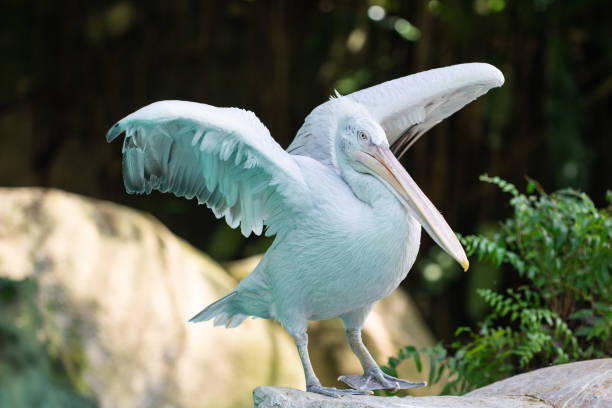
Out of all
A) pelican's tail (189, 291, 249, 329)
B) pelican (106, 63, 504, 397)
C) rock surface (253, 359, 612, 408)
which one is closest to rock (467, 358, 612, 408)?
rock surface (253, 359, 612, 408)

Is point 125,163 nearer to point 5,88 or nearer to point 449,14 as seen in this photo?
point 449,14

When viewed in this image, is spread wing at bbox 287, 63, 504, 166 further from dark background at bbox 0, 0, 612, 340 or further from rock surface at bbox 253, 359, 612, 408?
dark background at bbox 0, 0, 612, 340

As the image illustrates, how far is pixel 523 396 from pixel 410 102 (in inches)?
64.1

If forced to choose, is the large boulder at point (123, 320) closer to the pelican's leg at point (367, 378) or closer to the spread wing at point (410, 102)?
the pelican's leg at point (367, 378)

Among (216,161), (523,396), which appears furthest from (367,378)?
(216,161)

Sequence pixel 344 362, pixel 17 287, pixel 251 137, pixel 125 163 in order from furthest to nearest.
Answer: pixel 344 362 → pixel 17 287 → pixel 125 163 → pixel 251 137

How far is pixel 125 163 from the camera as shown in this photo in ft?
12.8

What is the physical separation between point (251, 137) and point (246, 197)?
44 centimetres

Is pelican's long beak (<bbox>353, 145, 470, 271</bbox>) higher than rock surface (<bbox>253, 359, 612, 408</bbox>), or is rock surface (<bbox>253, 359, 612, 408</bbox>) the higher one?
pelican's long beak (<bbox>353, 145, 470, 271</bbox>)

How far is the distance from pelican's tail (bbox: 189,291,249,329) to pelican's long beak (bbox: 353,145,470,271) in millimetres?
1021

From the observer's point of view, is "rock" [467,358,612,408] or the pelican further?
"rock" [467,358,612,408]

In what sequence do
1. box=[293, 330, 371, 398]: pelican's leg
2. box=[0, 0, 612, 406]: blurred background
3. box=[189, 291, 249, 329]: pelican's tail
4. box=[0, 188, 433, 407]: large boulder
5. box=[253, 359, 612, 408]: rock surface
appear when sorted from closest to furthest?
box=[253, 359, 612, 408]: rock surface < box=[293, 330, 371, 398]: pelican's leg < box=[189, 291, 249, 329]: pelican's tail < box=[0, 188, 433, 407]: large boulder < box=[0, 0, 612, 406]: blurred background

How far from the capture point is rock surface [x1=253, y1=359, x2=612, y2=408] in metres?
3.49

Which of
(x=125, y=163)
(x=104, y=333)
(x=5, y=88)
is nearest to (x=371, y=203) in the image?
(x=125, y=163)
